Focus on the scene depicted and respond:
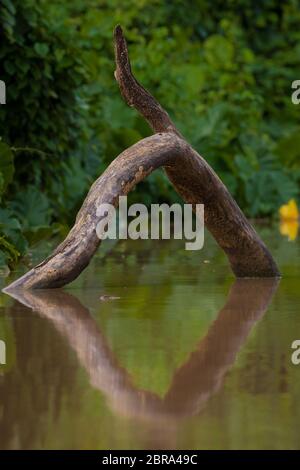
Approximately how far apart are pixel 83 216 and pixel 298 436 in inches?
113

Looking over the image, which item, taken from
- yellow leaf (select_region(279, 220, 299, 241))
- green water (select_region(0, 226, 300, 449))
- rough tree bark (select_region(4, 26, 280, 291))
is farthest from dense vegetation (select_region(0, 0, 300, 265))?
green water (select_region(0, 226, 300, 449))

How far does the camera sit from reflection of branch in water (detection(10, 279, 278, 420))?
132 inches

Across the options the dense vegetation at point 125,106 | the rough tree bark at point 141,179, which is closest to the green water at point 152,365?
the rough tree bark at point 141,179

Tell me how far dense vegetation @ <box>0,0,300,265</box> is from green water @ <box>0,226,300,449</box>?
4.21 ft

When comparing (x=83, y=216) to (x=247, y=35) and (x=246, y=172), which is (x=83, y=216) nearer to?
(x=246, y=172)

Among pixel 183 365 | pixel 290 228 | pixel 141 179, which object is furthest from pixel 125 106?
Result: pixel 183 365

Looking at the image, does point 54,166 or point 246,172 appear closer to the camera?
point 54,166

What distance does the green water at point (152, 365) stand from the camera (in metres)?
2.98

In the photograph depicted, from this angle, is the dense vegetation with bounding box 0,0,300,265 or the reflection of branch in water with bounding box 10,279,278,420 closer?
the reflection of branch in water with bounding box 10,279,278,420

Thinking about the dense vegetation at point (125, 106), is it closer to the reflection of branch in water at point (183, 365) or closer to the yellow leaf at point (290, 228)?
the yellow leaf at point (290, 228)

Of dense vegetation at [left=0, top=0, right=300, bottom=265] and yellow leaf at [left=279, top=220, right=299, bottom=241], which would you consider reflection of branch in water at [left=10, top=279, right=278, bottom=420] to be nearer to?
dense vegetation at [left=0, top=0, right=300, bottom=265]

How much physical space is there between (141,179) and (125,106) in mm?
6240

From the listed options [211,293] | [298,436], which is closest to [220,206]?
[211,293]

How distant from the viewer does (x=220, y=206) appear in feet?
20.5
